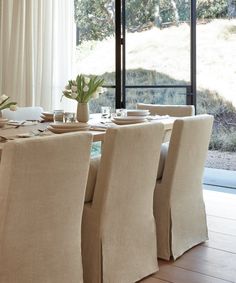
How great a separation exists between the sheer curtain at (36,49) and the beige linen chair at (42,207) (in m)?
3.56

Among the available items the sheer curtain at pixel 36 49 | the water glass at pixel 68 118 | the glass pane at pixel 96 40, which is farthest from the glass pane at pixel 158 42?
the water glass at pixel 68 118

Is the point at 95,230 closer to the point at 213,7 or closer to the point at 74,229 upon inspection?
the point at 74,229

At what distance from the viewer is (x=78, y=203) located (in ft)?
6.84

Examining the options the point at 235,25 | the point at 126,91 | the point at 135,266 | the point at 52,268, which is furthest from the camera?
the point at 126,91

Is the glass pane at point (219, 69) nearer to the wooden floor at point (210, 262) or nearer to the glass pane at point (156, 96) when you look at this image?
the glass pane at point (156, 96)

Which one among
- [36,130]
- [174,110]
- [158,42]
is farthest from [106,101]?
[36,130]

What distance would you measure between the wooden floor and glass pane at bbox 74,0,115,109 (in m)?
2.57

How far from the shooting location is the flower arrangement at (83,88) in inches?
122

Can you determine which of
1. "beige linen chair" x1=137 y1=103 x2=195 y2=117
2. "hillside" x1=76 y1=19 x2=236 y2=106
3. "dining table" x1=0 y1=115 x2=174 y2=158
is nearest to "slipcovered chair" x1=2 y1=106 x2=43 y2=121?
"dining table" x1=0 y1=115 x2=174 y2=158

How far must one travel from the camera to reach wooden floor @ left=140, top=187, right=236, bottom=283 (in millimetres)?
2588

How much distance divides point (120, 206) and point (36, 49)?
11.6ft

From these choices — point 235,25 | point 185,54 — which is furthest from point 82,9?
point 235,25

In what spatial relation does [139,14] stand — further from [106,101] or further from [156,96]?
[106,101]

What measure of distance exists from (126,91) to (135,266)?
320 cm
